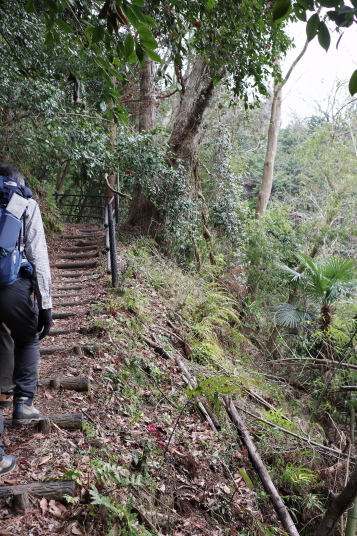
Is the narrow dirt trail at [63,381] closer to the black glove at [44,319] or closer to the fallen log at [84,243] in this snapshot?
the black glove at [44,319]

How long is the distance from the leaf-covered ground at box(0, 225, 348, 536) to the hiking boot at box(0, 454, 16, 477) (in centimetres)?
5

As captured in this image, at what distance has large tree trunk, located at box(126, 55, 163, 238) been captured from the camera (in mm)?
10805

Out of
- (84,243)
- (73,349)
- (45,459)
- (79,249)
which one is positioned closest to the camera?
(45,459)

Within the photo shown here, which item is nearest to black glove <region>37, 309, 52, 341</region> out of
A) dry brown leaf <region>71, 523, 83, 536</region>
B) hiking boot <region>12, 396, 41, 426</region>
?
hiking boot <region>12, 396, 41, 426</region>

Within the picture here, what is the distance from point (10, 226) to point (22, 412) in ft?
4.59

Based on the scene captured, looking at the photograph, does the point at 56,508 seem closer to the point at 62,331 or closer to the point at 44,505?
the point at 44,505

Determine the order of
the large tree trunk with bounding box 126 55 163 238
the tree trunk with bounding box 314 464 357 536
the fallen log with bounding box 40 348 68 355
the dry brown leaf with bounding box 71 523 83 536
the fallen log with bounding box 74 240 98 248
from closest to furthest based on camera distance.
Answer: the dry brown leaf with bounding box 71 523 83 536, the tree trunk with bounding box 314 464 357 536, the fallen log with bounding box 40 348 68 355, the large tree trunk with bounding box 126 55 163 238, the fallen log with bounding box 74 240 98 248

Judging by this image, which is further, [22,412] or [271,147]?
[271,147]

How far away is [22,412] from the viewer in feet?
9.46

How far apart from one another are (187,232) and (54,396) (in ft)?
25.2

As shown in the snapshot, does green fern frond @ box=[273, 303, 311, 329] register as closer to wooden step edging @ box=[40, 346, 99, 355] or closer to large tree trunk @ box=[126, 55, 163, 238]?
large tree trunk @ box=[126, 55, 163, 238]

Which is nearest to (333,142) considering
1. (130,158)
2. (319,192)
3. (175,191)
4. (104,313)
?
(319,192)

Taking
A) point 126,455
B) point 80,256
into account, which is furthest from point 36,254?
point 80,256

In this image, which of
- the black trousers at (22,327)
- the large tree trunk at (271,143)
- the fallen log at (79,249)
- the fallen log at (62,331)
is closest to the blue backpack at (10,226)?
the black trousers at (22,327)
